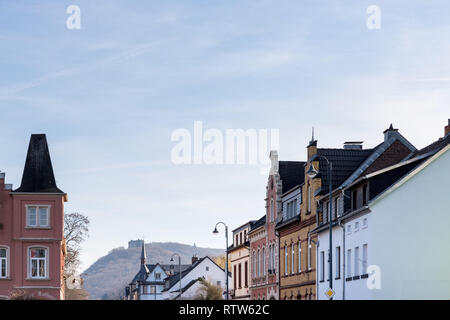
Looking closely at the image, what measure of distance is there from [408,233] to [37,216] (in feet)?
121

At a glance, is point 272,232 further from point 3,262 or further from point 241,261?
point 3,262

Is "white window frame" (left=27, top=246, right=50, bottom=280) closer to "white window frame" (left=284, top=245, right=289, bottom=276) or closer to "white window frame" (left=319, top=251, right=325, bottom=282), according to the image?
"white window frame" (left=284, top=245, right=289, bottom=276)

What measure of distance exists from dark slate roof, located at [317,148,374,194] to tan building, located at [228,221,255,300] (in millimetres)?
24042

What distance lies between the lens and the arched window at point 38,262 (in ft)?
216

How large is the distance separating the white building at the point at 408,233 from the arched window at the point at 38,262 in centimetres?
3214

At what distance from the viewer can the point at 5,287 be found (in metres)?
64.4

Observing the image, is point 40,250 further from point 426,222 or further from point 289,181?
point 426,222

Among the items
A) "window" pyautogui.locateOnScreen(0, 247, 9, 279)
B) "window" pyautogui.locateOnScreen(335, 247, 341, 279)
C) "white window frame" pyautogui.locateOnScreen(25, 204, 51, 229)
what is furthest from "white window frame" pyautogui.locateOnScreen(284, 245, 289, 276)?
"window" pyautogui.locateOnScreen(0, 247, 9, 279)

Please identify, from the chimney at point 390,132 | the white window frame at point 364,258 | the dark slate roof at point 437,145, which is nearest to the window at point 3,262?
the chimney at point 390,132

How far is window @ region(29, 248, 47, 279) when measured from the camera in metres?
65.8

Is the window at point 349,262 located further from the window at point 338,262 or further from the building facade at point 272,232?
the building facade at point 272,232

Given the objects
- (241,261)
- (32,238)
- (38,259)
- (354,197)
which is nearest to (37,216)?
(32,238)

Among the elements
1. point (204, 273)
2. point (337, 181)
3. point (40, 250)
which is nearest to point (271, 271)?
point (337, 181)
